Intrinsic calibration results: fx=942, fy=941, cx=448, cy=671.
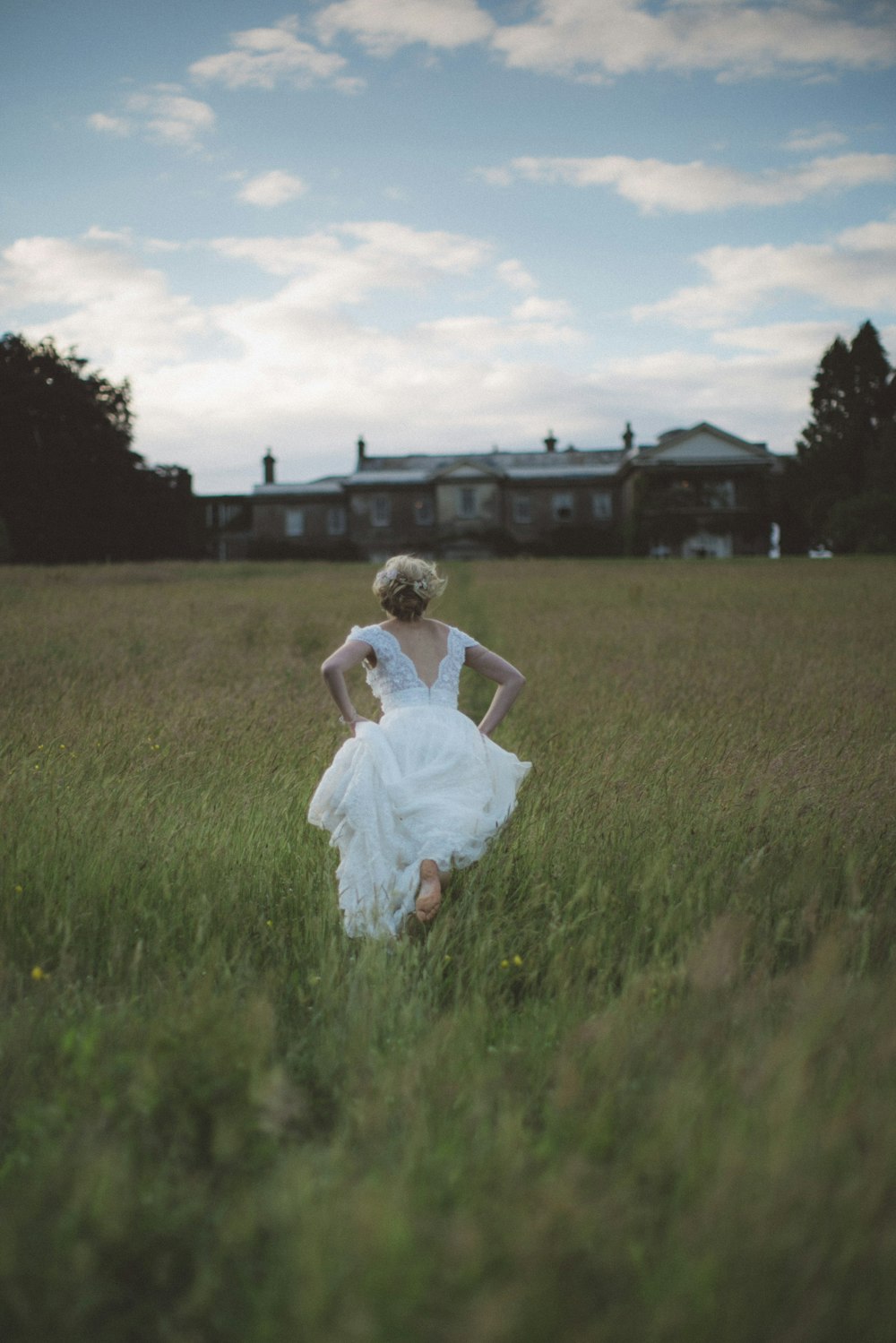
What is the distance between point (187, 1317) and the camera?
5.89 feet

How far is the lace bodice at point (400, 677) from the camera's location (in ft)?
14.3

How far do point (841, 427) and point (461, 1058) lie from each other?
56180 mm

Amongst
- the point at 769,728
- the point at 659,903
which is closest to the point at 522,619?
the point at 769,728

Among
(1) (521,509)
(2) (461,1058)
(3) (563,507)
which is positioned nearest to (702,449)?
(3) (563,507)

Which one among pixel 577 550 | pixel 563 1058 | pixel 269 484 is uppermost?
pixel 269 484

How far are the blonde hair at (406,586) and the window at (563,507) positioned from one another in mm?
57108

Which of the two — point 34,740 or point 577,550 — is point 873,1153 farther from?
point 577,550

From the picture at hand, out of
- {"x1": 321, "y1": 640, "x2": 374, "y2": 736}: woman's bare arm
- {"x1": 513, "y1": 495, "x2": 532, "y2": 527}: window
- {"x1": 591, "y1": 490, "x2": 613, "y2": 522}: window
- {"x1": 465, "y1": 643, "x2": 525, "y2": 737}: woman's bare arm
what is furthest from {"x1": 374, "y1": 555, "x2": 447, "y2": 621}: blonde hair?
{"x1": 591, "y1": 490, "x2": 613, "y2": 522}: window

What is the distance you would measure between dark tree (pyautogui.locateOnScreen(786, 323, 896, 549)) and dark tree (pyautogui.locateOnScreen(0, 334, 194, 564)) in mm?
35320

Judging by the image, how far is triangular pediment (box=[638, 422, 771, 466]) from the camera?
54.5 metres

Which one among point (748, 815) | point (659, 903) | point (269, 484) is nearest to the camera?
point (659, 903)

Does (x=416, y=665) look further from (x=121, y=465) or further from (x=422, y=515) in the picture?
(x=422, y=515)

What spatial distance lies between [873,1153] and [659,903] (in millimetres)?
1611

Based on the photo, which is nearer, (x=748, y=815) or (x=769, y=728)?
(x=748, y=815)
